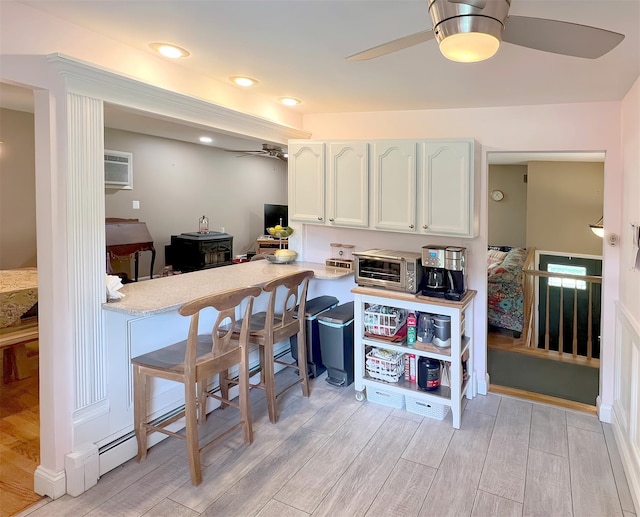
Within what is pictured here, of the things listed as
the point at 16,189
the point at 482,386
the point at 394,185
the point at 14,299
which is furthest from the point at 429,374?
the point at 16,189

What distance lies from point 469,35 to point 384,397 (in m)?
2.57

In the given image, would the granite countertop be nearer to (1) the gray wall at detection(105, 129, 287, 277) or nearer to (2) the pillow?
(2) the pillow

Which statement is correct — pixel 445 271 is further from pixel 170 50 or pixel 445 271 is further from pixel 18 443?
pixel 18 443

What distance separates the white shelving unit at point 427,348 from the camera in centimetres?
278

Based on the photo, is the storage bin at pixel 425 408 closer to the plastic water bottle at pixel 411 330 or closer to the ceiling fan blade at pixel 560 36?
the plastic water bottle at pixel 411 330

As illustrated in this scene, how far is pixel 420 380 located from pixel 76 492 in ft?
7.02

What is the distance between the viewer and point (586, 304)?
5625 mm

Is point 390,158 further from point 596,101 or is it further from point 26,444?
point 26,444

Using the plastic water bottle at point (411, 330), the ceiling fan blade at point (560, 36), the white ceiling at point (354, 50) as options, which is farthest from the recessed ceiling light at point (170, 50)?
the plastic water bottle at point (411, 330)

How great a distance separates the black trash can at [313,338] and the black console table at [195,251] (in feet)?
10.1

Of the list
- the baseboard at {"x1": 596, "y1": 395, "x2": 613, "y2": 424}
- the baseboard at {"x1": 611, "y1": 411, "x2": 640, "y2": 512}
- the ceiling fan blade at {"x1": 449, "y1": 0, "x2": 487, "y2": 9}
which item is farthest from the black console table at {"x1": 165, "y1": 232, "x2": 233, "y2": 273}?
the ceiling fan blade at {"x1": 449, "y1": 0, "x2": 487, "y2": 9}

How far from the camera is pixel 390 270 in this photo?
3.05 m

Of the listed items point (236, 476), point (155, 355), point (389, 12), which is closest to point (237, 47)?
point (389, 12)

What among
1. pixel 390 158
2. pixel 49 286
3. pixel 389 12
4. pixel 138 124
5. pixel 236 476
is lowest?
pixel 236 476
